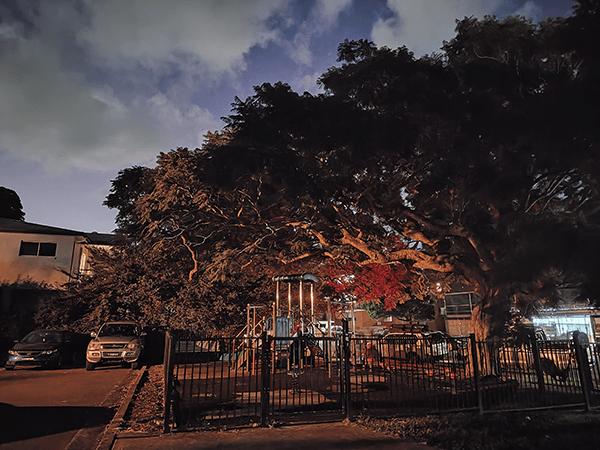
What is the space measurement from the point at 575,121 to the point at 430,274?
552 inches

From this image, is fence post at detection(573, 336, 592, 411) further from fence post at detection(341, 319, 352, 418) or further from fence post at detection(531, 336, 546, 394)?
fence post at detection(341, 319, 352, 418)

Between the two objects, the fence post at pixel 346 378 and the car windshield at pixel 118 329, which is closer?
the fence post at pixel 346 378

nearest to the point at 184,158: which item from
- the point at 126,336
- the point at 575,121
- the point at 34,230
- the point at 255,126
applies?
A: the point at 255,126

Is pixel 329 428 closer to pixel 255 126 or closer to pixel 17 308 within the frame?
pixel 255 126

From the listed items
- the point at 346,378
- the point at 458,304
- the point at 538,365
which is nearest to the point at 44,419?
the point at 346,378

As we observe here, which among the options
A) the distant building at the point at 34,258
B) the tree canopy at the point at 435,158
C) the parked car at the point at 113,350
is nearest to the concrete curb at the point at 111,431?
the tree canopy at the point at 435,158

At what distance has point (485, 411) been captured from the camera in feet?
30.7

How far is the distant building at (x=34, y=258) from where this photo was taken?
29.5 metres

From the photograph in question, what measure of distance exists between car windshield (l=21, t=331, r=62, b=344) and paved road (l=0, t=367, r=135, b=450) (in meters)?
2.06

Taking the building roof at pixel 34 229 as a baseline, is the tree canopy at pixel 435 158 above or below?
below

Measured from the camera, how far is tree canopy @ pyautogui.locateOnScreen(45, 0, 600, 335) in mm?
9406

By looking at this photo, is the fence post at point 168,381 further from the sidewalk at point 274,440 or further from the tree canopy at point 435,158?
the tree canopy at point 435,158

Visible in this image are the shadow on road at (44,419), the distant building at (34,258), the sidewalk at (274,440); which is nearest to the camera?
the sidewalk at (274,440)

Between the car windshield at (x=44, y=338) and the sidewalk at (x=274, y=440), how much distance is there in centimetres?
1451
